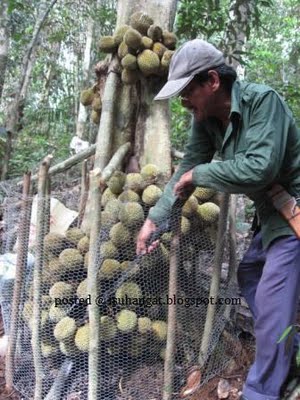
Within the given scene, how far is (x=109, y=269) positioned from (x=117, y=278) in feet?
0.22

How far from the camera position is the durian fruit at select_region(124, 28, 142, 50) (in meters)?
2.85

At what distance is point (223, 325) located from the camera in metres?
2.73

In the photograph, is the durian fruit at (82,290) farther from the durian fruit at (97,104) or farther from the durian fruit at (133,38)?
the durian fruit at (133,38)

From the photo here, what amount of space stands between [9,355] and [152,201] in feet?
3.93

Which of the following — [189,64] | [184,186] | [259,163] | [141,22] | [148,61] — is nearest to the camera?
[259,163]

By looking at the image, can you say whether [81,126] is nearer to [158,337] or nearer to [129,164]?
[129,164]

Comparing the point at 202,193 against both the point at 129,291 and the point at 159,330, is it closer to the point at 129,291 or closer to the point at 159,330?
the point at 129,291

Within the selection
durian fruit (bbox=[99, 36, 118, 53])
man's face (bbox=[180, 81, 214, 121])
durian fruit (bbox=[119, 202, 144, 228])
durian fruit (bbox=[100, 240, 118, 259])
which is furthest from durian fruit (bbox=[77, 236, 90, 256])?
durian fruit (bbox=[99, 36, 118, 53])

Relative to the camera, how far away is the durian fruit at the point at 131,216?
2484 mm

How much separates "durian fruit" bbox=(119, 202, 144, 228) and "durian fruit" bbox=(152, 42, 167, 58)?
1.02 m

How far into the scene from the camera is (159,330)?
8.27ft

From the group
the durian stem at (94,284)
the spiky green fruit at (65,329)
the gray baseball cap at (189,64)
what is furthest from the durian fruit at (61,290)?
the gray baseball cap at (189,64)

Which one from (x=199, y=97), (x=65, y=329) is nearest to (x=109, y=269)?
(x=65, y=329)

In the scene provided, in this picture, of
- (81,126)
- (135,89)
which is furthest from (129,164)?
(81,126)
